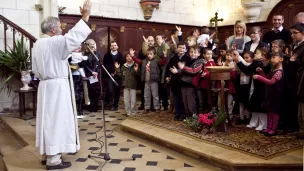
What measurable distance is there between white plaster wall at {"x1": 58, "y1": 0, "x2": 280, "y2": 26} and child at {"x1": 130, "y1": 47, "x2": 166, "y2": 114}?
2.87m

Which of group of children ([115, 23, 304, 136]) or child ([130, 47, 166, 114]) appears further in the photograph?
child ([130, 47, 166, 114])

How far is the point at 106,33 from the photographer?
8.62 metres

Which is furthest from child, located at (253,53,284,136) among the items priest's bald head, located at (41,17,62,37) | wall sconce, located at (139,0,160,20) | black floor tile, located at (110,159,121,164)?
wall sconce, located at (139,0,160,20)

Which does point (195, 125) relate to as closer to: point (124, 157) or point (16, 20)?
point (124, 157)

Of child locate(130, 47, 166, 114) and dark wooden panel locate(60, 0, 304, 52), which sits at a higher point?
dark wooden panel locate(60, 0, 304, 52)

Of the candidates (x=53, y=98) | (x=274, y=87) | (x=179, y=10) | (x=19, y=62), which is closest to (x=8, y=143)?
(x=19, y=62)

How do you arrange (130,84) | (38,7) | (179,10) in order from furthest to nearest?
(179,10) < (38,7) < (130,84)

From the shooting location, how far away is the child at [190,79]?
16.8 feet

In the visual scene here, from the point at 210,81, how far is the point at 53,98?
8.40 ft

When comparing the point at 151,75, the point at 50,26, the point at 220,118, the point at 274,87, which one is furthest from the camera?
the point at 151,75

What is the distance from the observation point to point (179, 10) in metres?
10.3

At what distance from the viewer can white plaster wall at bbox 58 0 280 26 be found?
28.2 ft

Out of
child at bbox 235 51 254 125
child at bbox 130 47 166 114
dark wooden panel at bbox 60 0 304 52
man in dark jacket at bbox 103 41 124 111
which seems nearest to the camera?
child at bbox 235 51 254 125

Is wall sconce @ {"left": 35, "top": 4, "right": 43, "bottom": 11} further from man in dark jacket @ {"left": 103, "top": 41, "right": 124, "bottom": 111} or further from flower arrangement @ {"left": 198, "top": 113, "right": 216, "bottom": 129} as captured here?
flower arrangement @ {"left": 198, "top": 113, "right": 216, "bottom": 129}
